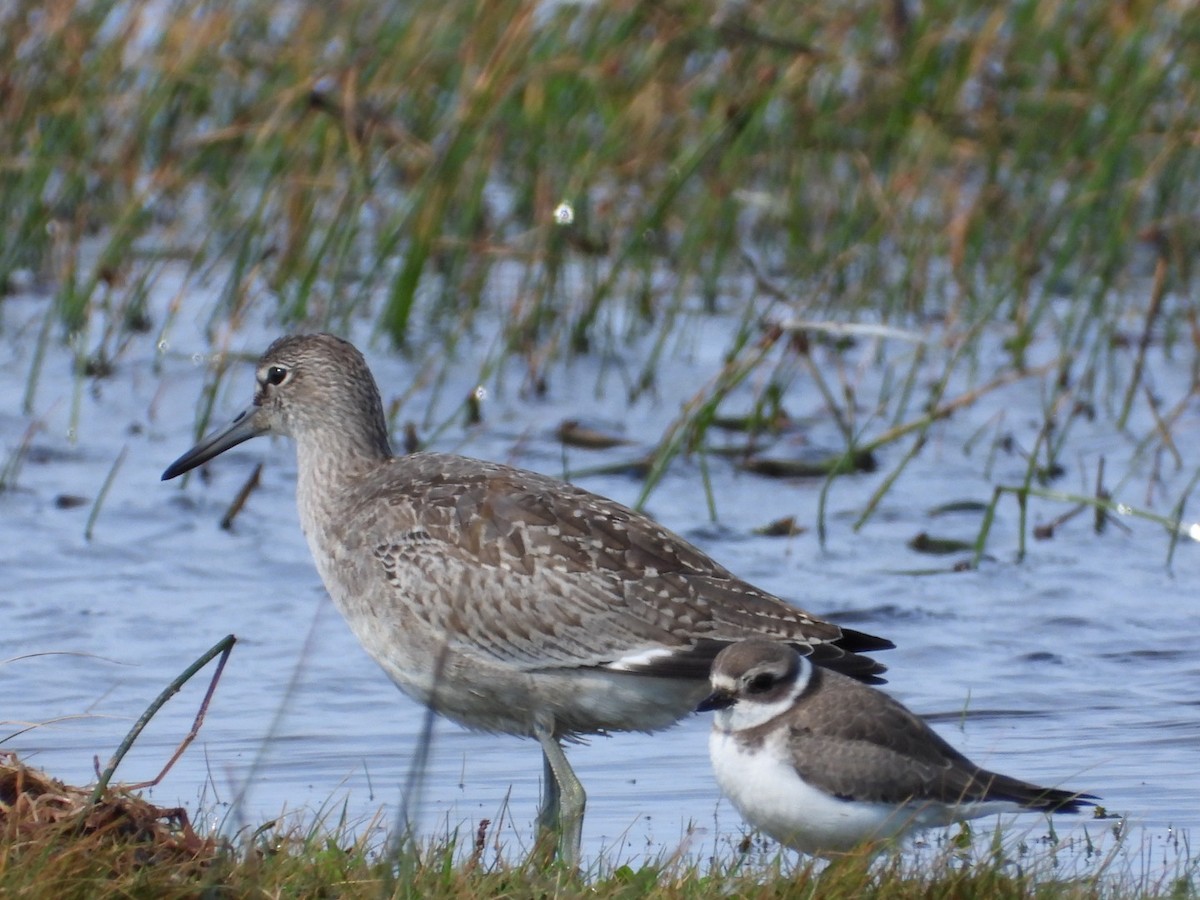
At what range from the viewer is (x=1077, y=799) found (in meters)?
4.65

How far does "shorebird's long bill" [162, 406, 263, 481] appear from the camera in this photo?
6.71 meters

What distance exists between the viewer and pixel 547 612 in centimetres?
535

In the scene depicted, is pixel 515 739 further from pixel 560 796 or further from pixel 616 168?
pixel 616 168

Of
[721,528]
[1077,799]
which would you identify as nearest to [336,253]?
[721,528]

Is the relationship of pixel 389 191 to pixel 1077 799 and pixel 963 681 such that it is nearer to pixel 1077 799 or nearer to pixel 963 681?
pixel 963 681

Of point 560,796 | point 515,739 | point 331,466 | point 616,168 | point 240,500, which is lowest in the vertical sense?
point 515,739

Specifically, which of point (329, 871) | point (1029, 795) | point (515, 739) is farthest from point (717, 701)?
point (515, 739)

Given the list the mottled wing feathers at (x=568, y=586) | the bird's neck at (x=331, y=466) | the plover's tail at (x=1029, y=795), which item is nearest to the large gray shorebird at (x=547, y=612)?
the mottled wing feathers at (x=568, y=586)

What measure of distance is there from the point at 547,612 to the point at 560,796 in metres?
0.49

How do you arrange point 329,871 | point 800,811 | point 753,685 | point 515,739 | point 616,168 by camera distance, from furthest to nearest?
point 616,168 < point 515,739 < point 753,685 < point 800,811 < point 329,871

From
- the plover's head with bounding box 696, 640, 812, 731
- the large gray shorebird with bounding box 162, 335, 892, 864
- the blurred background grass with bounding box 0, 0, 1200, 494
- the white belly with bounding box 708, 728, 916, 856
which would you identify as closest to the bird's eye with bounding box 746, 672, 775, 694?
the plover's head with bounding box 696, 640, 812, 731

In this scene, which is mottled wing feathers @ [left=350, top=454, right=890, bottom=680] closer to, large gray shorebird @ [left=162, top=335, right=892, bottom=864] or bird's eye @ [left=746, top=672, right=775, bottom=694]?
large gray shorebird @ [left=162, top=335, right=892, bottom=864]

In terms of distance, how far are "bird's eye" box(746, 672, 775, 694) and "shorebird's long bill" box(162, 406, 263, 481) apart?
8.01 feet

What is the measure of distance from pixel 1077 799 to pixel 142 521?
503cm
